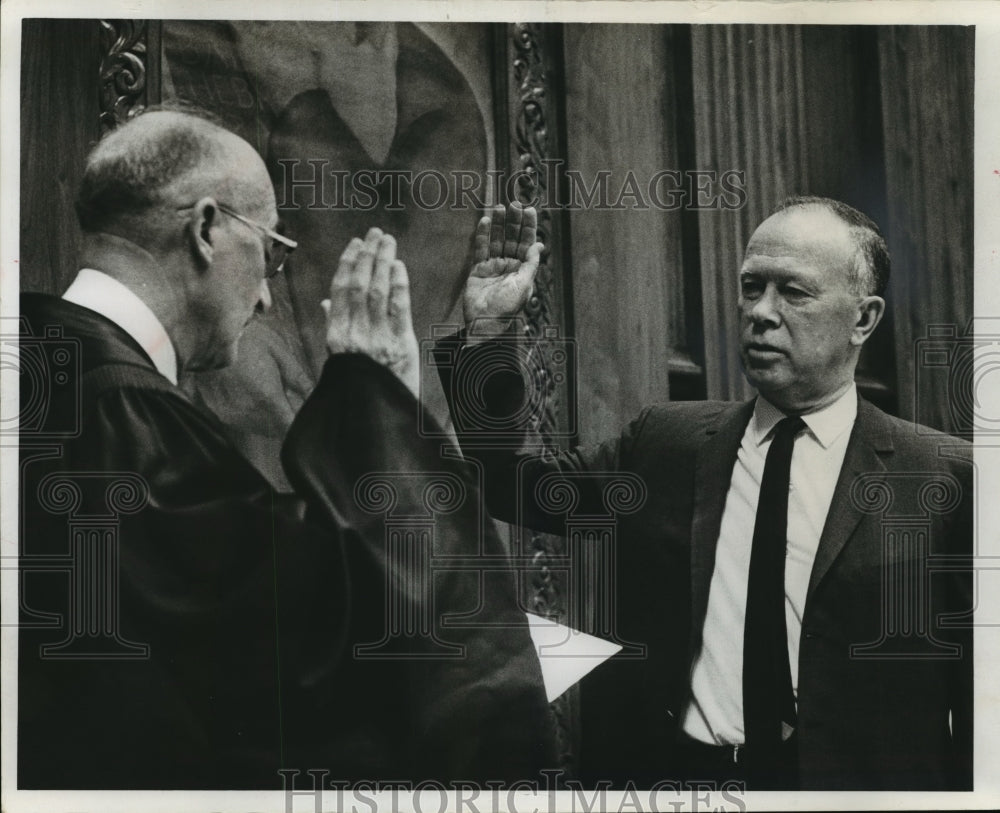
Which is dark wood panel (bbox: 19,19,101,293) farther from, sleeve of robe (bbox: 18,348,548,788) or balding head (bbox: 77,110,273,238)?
sleeve of robe (bbox: 18,348,548,788)

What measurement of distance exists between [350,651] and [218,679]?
1.76 ft

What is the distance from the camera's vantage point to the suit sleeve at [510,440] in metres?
4.99

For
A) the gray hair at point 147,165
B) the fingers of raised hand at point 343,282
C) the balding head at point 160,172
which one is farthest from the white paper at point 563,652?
the gray hair at point 147,165

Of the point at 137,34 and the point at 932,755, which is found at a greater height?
the point at 137,34

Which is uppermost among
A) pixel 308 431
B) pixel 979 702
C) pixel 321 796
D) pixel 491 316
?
pixel 491 316

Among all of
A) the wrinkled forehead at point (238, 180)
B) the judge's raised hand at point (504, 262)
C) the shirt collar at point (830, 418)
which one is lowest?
the shirt collar at point (830, 418)

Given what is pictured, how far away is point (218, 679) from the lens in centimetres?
491

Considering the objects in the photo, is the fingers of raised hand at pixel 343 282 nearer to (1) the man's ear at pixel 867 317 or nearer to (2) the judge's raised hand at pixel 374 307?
(2) the judge's raised hand at pixel 374 307

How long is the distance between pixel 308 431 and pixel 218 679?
3.45 ft

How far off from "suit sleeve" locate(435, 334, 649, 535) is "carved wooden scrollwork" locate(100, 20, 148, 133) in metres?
1.59

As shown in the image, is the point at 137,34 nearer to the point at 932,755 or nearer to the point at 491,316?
the point at 491,316

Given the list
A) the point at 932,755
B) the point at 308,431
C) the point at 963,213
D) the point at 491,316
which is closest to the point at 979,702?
the point at 932,755

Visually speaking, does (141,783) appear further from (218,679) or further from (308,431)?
(308,431)

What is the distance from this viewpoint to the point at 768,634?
4.91 meters
